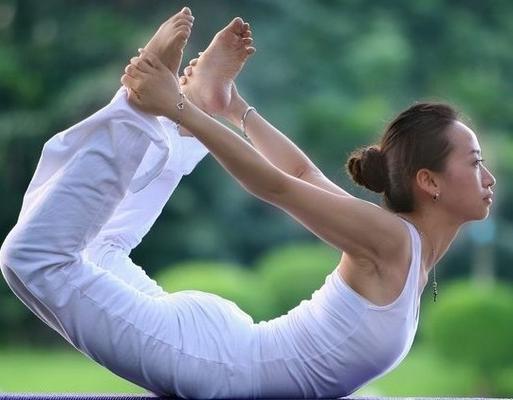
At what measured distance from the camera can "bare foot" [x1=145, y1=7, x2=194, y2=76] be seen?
4.86 ft

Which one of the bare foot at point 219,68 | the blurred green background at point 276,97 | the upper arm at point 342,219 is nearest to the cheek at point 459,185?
the upper arm at point 342,219

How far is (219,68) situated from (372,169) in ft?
0.97

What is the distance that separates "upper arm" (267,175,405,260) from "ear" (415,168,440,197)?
93 millimetres

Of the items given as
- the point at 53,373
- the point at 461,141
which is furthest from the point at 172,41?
the point at 53,373

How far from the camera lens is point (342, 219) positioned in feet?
4.73

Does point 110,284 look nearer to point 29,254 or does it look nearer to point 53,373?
point 29,254

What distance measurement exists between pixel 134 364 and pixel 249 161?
11.9 inches

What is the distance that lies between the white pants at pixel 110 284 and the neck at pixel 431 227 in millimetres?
251

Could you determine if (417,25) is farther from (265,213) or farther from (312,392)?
(312,392)

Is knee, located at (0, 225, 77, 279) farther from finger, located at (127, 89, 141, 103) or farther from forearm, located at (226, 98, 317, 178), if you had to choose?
forearm, located at (226, 98, 317, 178)

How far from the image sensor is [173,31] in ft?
4.87

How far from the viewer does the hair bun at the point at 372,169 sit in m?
1.56

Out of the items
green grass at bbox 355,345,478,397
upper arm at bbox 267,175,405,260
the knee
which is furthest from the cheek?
green grass at bbox 355,345,478,397

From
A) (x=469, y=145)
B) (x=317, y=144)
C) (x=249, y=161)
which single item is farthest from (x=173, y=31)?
(x=317, y=144)
